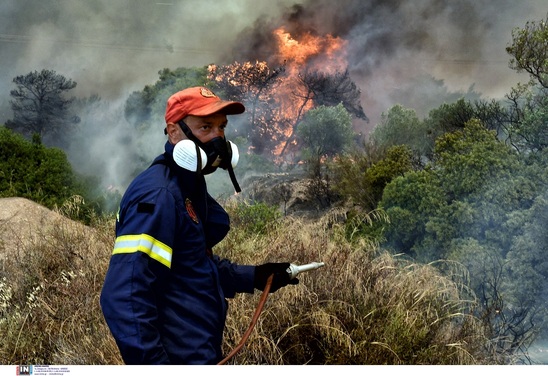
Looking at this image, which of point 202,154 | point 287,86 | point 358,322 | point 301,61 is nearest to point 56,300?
point 358,322

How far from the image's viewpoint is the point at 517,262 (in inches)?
262

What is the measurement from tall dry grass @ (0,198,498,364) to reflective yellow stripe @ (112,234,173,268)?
2.21m

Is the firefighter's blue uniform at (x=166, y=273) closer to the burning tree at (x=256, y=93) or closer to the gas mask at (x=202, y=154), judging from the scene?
the gas mask at (x=202, y=154)

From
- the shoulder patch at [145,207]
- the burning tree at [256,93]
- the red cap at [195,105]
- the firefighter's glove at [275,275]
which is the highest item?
the burning tree at [256,93]

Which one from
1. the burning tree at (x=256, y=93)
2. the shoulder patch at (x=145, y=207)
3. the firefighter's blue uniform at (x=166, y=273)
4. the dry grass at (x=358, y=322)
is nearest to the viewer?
the firefighter's blue uniform at (x=166, y=273)

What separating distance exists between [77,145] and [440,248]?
4.07 m

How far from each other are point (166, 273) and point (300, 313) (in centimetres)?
243

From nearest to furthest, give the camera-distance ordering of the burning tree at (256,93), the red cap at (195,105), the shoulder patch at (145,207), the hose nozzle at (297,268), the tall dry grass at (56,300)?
the shoulder patch at (145,207) → the red cap at (195,105) → the hose nozzle at (297,268) → the tall dry grass at (56,300) → the burning tree at (256,93)

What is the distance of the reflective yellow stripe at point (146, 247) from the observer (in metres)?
2.62

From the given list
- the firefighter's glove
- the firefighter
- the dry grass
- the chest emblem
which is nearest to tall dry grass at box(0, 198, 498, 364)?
the dry grass

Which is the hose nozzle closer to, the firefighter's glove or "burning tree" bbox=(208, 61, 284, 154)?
the firefighter's glove

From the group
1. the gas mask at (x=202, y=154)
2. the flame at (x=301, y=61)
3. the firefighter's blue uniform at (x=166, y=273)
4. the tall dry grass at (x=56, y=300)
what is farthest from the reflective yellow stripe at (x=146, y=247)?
the flame at (x=301, y=61)

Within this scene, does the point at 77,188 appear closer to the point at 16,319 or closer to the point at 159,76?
the point at 159,76
